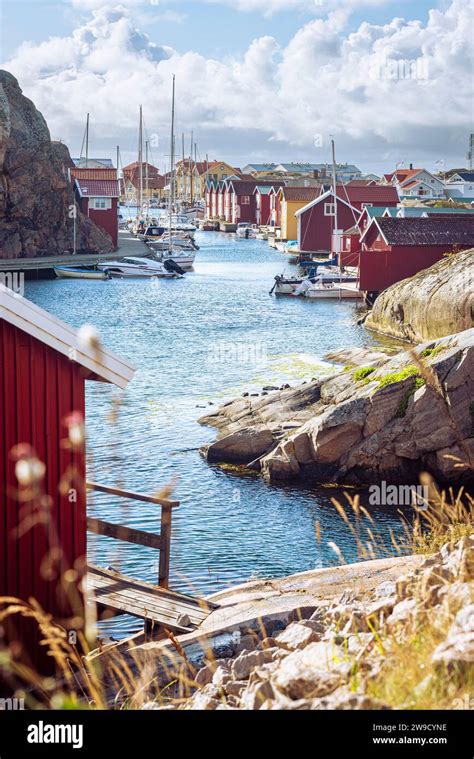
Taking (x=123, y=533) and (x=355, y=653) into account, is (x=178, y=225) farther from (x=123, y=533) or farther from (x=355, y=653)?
(x=355, y=653)

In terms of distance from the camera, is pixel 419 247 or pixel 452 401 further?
pixel 419 247

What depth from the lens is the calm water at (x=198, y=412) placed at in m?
15.1

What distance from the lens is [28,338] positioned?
28.5 feet

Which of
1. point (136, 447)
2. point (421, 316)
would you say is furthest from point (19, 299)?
point (421, 316)

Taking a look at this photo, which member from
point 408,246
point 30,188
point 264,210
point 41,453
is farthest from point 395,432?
point 264,210

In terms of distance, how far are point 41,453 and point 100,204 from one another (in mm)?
66088

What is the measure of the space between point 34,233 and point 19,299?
58.5 metres

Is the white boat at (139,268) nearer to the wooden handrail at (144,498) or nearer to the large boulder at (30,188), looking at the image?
the large boulder at (30,188)

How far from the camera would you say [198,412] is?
24.6 metres

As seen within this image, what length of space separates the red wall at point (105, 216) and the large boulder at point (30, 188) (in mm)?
2251

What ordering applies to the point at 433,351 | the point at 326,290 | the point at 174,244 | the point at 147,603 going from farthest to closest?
1. the point at 174,244
2. the point at 326,290
3. the point at 433,351
4. the point at 147,603
